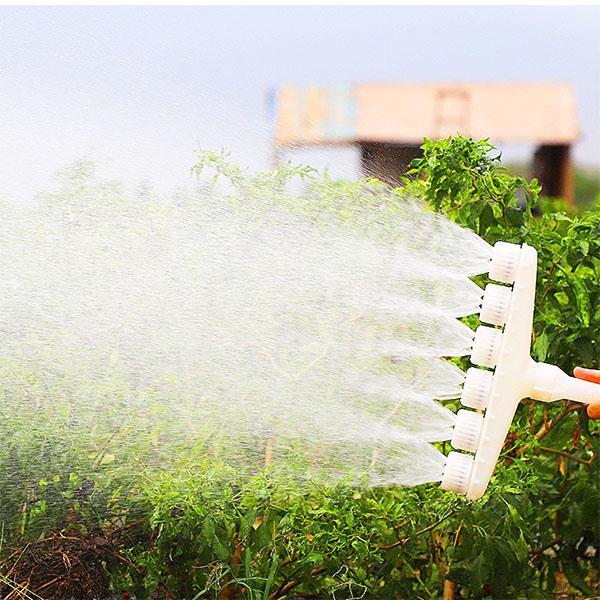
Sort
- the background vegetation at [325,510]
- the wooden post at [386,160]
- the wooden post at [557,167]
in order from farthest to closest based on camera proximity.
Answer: the wooden post at [557,167] < the wooden post at [386,160] < the background vegetation at [325,510]

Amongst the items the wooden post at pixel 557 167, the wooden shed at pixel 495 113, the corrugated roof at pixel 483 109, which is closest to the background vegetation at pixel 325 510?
the wooden shed at pixel 495 113

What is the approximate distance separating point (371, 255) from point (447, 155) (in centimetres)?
27

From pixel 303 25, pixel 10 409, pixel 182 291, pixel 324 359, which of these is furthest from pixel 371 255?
pixel 303 25

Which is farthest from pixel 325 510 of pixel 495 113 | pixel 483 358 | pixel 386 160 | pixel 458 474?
pixel 495 113

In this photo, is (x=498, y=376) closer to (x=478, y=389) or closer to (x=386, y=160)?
(x=478, y=389)

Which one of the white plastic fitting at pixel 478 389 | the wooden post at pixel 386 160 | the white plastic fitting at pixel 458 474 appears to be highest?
the wooden post at pixel 386 160

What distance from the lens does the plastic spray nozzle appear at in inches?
55.4

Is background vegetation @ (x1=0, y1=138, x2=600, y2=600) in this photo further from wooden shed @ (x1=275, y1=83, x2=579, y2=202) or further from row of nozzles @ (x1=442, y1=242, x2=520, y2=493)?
wooden shed @ (x1=275, y1=83, x2=579, y2=202)

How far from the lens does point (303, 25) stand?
3.84 metres

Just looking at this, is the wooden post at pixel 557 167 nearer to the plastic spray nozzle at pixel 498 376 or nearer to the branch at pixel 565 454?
the branch at pixel 565 454

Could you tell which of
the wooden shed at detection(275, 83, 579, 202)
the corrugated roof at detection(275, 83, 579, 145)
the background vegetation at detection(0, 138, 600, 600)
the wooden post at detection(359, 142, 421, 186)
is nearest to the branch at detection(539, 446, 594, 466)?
the background vegetation at detection(0, 138, 600, 600)

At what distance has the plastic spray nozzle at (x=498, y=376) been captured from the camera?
4.62 feet

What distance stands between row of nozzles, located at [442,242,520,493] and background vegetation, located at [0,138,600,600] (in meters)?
0.30

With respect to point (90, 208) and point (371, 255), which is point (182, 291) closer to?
point (90, 208)
